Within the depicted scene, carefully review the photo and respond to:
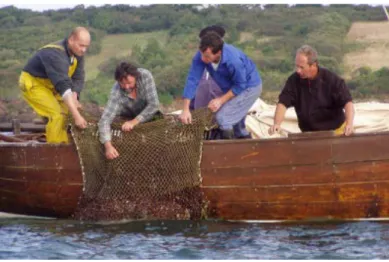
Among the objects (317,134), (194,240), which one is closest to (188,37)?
(317,134)

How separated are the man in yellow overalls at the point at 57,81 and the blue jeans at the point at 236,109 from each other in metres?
1.58

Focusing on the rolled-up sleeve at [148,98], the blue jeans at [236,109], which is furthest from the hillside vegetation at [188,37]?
the rolled-up sleeve at [148,98]

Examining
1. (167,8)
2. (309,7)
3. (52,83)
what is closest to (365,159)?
(52,83)

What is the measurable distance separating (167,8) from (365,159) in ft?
105

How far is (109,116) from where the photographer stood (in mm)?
12766

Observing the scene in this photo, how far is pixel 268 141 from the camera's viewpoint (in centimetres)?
1245

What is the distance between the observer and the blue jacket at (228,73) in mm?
12719

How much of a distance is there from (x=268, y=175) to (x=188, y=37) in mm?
28402

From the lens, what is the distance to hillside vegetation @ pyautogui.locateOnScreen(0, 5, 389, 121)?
34.2 metres

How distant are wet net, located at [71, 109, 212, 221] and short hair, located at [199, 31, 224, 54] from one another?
2.34 feet

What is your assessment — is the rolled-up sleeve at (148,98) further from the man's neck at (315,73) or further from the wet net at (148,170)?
the man's neck at (315,73)

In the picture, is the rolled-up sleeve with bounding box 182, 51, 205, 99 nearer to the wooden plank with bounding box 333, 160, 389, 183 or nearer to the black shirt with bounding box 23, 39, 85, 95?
the black shirt with bounding box 23, 39, 85, 95

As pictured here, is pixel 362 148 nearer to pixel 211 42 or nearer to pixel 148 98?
pixel 211 42

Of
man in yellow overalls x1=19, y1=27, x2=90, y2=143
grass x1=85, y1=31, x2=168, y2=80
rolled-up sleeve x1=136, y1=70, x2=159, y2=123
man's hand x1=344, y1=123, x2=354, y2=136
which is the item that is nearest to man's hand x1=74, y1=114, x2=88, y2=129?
man in yellow overalls x1=19, y1=27, x2=90, y2=143
